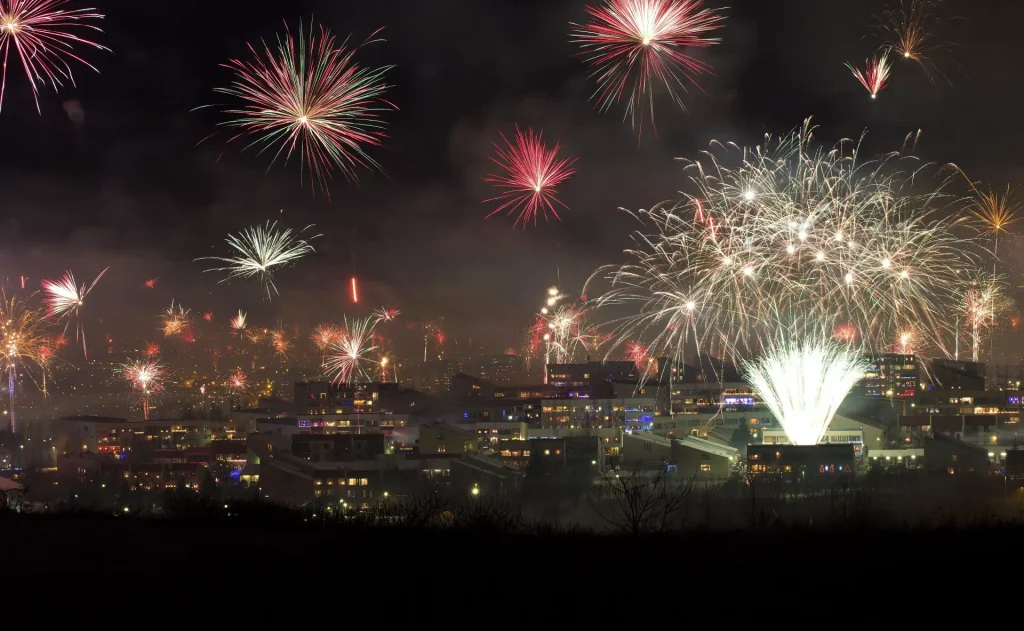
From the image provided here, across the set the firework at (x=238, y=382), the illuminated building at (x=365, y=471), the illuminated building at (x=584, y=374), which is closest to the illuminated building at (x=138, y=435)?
the illuminated building at (x=365, y=471)

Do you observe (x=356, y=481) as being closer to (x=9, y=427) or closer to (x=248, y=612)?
(x=248, y=612)

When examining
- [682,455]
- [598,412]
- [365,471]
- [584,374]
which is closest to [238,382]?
[584,374]

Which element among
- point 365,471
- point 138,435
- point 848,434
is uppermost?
point 848,434

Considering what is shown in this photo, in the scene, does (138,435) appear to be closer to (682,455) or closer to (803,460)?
(682,455)

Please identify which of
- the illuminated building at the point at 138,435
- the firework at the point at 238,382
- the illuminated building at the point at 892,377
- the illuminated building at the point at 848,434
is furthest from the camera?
the firework at the point at 238,382

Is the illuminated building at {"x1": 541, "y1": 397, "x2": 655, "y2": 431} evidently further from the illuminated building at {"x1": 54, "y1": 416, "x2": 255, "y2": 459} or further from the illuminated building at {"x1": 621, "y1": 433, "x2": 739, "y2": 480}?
the illuminated building at {"x1": 54, "y1": 416, "x2": 255, "y2": 459}

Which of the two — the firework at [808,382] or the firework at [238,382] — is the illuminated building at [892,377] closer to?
the firework at [808,382]
